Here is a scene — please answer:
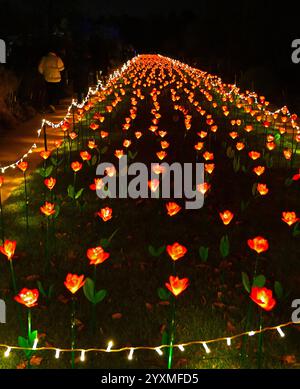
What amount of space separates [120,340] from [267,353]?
120 cm

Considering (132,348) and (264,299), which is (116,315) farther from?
(264,299)

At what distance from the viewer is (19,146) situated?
11867 millimetres

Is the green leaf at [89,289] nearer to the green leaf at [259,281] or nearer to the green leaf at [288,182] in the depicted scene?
the green leaf at [259,281]

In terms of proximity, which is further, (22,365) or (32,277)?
(32,277)

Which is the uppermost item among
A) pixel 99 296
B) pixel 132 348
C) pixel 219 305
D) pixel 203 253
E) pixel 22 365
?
pixel 203 253

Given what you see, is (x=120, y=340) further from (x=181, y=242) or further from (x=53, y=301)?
(x=181, y=242)

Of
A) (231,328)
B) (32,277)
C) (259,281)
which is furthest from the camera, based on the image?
(32,277)

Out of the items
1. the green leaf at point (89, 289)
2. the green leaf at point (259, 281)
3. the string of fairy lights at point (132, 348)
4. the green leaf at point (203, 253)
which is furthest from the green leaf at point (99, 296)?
the green leaf at point (203, 253)

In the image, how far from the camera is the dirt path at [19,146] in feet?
29.0

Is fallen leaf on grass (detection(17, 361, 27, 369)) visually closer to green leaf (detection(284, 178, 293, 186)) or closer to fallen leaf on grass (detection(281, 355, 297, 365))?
fallen leaf on grass (detection(281, 355, 297, 365))

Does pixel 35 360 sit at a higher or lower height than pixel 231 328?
lower

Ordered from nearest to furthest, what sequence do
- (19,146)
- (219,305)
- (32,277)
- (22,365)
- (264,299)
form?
1. (264,299)
2. (22,365)
3. (219,305)
4. (32,277)
5. (19,146)

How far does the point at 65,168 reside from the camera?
30.2 ft

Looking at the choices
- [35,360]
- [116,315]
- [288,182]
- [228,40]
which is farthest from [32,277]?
[228,40]
